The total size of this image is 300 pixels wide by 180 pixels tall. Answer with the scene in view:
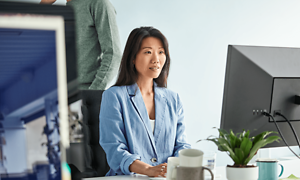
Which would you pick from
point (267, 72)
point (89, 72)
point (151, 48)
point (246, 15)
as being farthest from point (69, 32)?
point (246, 15)

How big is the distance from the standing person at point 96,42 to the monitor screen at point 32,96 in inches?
55.0

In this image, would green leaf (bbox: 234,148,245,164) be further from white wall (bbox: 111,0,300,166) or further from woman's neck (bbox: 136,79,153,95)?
white wall (bbox: 111,0,300,166)

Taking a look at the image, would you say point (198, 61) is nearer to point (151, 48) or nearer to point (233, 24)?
point (233, 24)

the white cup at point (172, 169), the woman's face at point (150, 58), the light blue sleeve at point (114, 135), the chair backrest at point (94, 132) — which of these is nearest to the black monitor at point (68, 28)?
the white cup at point (172, 169)

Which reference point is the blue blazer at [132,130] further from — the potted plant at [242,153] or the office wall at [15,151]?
the office wall at [15,151]

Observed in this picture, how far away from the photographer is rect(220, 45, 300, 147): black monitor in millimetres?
940

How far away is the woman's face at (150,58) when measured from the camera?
4.13 ft

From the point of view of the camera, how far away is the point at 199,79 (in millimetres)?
2990

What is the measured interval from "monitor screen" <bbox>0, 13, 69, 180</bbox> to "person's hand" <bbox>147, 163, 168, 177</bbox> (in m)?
0.75

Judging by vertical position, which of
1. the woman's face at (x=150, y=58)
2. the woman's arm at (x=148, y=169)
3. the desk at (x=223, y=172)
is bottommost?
the desk at (x=223, y=172)

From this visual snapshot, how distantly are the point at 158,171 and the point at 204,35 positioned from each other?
2.24 meters

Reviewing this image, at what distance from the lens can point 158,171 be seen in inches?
38.4

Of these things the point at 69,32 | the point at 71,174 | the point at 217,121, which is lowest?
the point at 217,121

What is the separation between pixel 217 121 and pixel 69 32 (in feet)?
9.77
